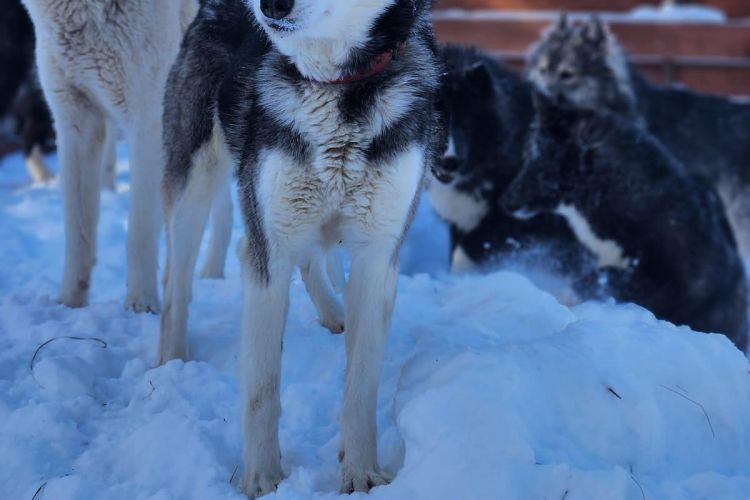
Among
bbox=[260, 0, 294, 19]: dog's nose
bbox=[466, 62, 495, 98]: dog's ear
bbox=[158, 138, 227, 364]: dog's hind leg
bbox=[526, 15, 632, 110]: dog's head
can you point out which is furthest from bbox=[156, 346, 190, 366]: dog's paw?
bbox=[526, 15, 632, 110]: dog's head

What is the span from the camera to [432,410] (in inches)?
101

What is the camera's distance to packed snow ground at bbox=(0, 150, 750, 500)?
2.45m

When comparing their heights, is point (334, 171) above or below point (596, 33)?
above

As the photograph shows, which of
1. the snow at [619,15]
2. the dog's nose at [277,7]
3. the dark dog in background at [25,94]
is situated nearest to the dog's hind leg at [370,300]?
the dog's nose at [277,7]

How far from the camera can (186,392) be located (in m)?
3.07

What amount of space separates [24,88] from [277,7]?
19.9 ft

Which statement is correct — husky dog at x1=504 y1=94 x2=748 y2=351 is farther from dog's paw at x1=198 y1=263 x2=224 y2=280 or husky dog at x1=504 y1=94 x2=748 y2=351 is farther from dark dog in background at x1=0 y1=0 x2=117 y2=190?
dark dog in background at x1=0 y1=0 x2=117 y2=190

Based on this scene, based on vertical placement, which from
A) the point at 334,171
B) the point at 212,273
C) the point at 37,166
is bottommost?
the point at 37,166

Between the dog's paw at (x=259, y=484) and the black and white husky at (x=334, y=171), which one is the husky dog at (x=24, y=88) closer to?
the black and white husky at (x=334, y=171)

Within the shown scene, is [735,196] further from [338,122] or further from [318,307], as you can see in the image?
[338,122]

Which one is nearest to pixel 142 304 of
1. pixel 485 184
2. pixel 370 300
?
pixel 370 300

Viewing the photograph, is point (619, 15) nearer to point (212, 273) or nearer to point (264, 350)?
point (212, 273)

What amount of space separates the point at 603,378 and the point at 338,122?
113 cm

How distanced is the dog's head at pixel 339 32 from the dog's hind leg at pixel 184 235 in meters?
0.91
